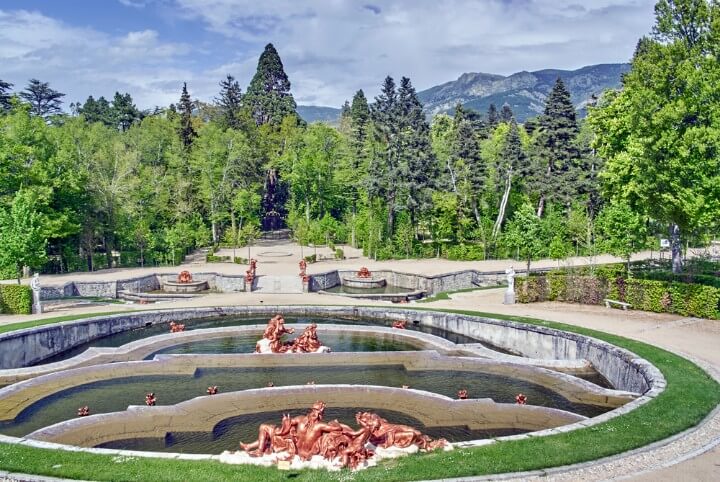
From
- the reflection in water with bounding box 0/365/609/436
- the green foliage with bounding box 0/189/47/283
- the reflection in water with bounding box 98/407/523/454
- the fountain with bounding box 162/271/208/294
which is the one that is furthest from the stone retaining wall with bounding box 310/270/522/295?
the reflection in water with bounding box 98/407/523/454

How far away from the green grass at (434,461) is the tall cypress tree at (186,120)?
66.0 m

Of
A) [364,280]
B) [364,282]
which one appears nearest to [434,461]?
[364,282]

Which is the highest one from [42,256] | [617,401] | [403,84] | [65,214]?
[403,84]

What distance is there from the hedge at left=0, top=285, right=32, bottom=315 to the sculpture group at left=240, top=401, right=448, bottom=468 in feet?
80.6

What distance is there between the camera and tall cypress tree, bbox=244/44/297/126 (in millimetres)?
91812

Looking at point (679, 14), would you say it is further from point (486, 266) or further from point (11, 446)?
point (11, 446)

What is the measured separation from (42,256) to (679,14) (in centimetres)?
3865

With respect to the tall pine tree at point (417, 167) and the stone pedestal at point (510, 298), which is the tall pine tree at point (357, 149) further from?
the stone pedestal at point (510, 298)

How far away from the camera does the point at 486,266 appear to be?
50938 millimetres

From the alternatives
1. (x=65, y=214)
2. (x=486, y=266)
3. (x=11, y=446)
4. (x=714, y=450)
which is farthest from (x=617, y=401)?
(x=65, y=214)

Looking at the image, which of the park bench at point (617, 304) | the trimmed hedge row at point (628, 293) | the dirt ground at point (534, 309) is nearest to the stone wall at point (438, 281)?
the dirt ground at point (534, 309)

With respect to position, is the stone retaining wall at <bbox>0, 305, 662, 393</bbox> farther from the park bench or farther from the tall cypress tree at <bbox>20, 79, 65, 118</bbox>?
the tall cypress tree at <bbox>20, 79, 65, 118</bbox>

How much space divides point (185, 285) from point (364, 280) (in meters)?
13.7

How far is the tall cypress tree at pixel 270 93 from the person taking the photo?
91.8m
